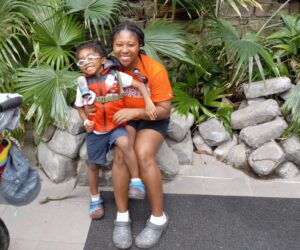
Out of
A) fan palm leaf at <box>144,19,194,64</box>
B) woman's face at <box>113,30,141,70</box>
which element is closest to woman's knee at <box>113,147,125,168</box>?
woman's face at <box>113,30,141,70</box>

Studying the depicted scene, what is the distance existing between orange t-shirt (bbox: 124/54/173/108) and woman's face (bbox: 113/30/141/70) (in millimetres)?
94

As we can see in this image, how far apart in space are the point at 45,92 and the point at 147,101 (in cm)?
87

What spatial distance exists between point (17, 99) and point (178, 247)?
131cm

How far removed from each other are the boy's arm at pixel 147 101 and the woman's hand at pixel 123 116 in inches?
3.8

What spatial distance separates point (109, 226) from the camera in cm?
254

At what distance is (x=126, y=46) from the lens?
2.30 meters

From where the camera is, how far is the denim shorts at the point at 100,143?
2.40 meters

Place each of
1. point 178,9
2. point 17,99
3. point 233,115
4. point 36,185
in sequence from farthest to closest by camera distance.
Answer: point 178,9
point 233,115
point 36,185
point 17,99

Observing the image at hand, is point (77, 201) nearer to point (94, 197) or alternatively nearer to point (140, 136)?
point (94, 197)

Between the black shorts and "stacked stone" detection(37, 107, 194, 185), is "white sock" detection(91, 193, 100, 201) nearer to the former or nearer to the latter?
"stacked stone" detection(37, 107, 194, 185)

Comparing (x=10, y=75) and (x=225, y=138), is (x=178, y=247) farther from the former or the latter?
(x=10, y=75)


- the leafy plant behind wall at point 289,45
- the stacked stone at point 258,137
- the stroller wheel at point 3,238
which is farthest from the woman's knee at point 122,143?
the leafy plant behind wall at point 289,45

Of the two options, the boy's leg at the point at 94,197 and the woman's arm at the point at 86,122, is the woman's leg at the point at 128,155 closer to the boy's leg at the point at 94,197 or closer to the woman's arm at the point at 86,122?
the woman's arm at the point at 86,122

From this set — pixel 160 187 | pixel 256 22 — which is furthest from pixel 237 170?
pixel 256 22
